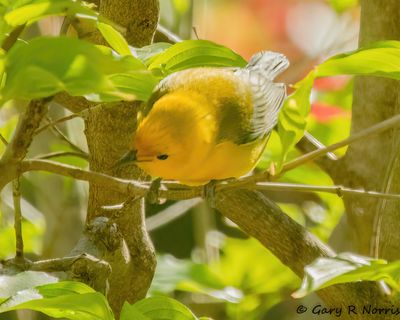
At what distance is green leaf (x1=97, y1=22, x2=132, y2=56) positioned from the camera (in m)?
0.92

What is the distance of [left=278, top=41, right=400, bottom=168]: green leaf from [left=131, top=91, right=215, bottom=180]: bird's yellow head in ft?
0.88

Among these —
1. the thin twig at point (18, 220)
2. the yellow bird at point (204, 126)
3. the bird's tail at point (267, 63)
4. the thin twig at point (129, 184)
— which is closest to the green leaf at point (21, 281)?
the thin twig at point (18, 220)

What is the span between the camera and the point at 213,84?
4.27 ft

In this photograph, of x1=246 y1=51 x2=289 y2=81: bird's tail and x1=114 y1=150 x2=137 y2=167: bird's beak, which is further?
x1=246 y1=51 x2=289 y2=81: bird's tail

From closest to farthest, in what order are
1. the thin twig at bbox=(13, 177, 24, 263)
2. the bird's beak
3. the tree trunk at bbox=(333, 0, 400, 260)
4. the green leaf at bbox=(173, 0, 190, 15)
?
the thin twig at bbox=(13, 177, 24, 263) → the bird's beak → the tree trunk at bbox=(333, 0, 400, 260) → the green leaf at bbox=(173, 0, 190, 15)

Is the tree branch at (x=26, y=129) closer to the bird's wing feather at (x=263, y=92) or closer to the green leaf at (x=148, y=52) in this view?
the green leaf at (x=148, y=52)

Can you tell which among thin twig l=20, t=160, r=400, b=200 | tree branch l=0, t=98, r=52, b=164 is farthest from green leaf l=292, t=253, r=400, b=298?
tree branch l=0, t=98, r=52, b=164

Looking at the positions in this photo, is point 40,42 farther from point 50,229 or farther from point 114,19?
point 50,229

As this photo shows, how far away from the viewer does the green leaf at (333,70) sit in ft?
3.00

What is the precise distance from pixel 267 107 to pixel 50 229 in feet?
2.84

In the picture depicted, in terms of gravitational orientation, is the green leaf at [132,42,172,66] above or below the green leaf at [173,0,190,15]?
above

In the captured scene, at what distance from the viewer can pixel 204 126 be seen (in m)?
1.25

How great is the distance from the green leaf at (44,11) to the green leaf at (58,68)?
5cm

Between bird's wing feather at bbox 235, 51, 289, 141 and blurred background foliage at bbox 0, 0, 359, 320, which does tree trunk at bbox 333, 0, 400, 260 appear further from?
bird's wing feather at bbox 235, 51, 289, 141
